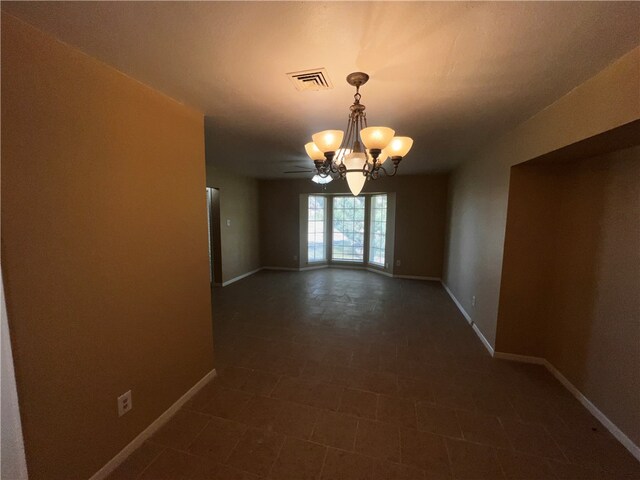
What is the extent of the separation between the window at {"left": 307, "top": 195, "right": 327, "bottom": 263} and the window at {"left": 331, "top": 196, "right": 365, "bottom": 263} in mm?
288

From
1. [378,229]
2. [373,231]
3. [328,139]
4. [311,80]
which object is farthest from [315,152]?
[373,231]

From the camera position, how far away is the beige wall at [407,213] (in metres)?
5.55

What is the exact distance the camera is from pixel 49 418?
47.8 inches

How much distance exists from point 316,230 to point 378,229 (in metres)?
1.57

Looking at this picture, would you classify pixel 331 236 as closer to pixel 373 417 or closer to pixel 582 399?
pixel 373 417

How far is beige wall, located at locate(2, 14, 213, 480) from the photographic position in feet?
3.59

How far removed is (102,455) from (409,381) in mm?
2168

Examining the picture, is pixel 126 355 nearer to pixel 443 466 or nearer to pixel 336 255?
pixel 443 466

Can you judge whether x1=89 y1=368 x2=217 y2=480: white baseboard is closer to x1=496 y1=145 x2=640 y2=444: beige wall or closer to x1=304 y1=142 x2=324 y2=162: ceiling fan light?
x1=304 y1=142 x2=324 y2=162: ceiling fan light

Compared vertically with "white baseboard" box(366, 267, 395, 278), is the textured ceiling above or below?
above

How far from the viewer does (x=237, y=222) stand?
565 cm

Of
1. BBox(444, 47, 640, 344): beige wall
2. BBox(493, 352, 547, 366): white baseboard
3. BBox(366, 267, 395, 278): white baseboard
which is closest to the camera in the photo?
BBox(444, 47, 640, 344): beige wall

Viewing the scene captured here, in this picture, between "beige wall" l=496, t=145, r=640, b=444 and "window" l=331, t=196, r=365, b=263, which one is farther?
"window" l=331, t=196, r=365, b=263

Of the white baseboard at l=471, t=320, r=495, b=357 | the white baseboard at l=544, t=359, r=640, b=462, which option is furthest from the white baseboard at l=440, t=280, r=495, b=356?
the white baseboard at l=544, t=359, r=640, b=462
